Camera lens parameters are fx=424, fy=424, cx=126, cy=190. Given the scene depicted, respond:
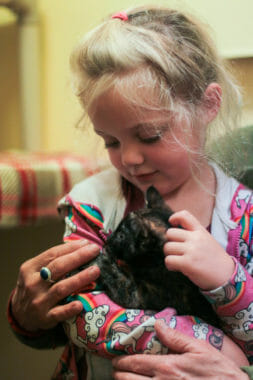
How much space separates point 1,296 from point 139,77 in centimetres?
49

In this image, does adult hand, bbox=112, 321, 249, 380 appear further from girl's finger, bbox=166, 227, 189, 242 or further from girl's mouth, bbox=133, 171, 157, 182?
girl's mouth, bbox=133, 171, 157, 182

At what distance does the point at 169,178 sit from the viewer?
2.43 feet

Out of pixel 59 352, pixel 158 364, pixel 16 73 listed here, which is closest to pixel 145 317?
pixel 158 364

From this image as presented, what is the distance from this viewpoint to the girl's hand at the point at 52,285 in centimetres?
68

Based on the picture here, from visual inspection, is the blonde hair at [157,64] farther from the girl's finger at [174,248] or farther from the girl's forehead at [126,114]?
the girl's finger at [174,248]

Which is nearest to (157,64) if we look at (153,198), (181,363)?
(153,198)

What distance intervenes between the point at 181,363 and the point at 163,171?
0.31m

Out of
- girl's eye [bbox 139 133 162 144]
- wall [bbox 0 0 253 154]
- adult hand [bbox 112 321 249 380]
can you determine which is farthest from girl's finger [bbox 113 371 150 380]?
wall [bbox 0 0 253 154]

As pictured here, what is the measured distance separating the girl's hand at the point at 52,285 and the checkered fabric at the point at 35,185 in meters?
0.15

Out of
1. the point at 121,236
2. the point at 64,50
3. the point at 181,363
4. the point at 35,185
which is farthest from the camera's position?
the point at 64,50

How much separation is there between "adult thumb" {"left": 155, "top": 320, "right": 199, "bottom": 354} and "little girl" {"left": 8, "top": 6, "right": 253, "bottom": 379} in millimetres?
16

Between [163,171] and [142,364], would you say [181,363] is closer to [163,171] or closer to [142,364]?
[142,364]

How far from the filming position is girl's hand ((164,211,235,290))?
23.8 inches

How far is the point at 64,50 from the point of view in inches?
43.6
